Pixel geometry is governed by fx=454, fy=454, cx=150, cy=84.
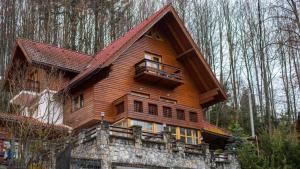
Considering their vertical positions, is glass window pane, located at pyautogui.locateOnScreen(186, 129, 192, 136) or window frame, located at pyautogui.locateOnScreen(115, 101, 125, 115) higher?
window frame, located at pyautogui.locateOnScreen(115, 101, 125, 115)

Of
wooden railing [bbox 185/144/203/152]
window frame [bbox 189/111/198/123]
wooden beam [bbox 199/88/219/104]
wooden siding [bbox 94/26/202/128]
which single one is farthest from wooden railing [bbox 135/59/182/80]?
wooden railing [bbox 185/144/203/152]

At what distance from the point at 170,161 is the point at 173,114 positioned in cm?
380

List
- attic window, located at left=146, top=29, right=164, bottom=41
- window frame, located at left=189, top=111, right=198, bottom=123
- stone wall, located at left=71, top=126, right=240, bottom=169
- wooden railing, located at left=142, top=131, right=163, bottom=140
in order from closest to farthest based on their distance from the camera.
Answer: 1. stone wall, located at left=71, top=126, right=240, bottom=169
2. wooden railing, located at left=142, top=131, right=163, bottom=140
3. window frame, located at left=189, top=111, right=198, bottom=123
4. attic window, located at left=146, top=29, right=164, bottom=41

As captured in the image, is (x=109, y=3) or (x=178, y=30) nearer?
(x=178, y=30)

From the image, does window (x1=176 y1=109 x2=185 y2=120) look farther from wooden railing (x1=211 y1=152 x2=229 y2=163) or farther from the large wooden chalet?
wooden railing (x1=211 y1=152 x2=229 y2=163)

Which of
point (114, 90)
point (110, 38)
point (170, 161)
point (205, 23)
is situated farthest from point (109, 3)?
point (170, 161)

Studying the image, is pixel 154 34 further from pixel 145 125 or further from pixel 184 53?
pixel 145 125

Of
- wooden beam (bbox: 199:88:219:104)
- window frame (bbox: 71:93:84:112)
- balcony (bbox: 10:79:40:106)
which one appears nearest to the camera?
balcony (bbox: 10:79:40:106)

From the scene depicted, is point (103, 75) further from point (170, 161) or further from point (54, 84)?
point (170, 161)

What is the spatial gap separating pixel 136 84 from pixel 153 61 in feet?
5.45

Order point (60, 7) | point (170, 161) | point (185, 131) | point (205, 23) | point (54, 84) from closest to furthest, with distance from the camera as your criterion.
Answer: point (170, 161) → point (54, 84) → point (185, 131) → point (60, 7) → point (205, 23)

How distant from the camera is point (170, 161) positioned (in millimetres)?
22312

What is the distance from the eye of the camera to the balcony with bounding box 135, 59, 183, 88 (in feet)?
83.9

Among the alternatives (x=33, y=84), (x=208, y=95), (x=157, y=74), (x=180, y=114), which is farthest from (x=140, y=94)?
(x=33, y=84)
